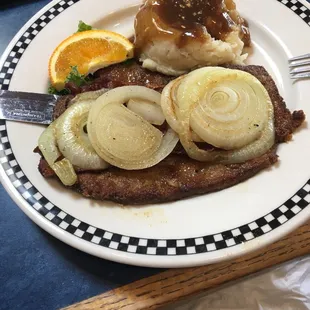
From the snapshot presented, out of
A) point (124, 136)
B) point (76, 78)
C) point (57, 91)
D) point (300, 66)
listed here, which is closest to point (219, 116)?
point (124, 136)

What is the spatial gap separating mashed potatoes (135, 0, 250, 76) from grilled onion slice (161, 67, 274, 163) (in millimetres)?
352

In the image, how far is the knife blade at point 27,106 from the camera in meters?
2.50

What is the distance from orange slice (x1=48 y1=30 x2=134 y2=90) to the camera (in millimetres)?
2732

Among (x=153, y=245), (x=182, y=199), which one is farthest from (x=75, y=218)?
Answer: (x=182, y=199)

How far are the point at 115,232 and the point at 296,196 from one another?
0.89 metres

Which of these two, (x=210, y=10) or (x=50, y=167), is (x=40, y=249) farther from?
(x=210, y=10)

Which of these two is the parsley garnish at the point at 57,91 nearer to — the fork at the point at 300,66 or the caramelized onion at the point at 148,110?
the caramelized onion at the point at 148,110

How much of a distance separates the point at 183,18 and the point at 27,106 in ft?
3.60

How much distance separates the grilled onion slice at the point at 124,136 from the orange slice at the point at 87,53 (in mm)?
510

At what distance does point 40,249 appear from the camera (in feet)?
7.55

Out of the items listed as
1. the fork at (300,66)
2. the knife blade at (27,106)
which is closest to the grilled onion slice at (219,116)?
the fork at (300,66)

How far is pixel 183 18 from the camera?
8.86 ft

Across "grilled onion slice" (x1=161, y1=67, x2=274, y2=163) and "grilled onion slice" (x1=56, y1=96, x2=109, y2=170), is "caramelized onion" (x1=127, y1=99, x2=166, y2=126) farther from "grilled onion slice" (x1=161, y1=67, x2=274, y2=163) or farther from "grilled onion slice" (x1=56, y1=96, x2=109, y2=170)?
"grilled onion slice" (x1=56, y1=96, x2=109, y2=170)

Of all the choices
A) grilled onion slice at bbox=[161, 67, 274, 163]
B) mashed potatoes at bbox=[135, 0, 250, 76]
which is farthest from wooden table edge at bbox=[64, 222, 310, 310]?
mashed potatoes at bbox=[135, 0, 250, 76]
